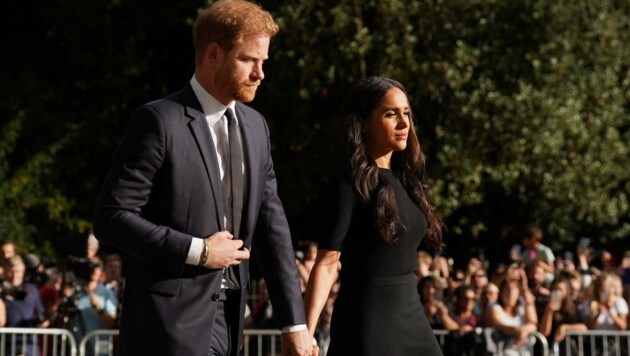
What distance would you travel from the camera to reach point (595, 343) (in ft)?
36.9

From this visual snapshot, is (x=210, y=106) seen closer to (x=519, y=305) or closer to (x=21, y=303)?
(x=21, y=303)

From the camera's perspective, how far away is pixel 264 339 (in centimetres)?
1089

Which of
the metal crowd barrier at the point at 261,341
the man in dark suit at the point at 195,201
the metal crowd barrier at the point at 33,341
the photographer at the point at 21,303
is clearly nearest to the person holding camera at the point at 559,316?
the metal crowd barrier at the point at 261,341

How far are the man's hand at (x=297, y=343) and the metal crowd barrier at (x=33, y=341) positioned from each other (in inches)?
241

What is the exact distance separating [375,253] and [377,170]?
38cm

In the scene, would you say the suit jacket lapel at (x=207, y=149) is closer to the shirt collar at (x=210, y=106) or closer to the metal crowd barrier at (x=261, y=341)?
the shirt collar at (x=210, y=106)

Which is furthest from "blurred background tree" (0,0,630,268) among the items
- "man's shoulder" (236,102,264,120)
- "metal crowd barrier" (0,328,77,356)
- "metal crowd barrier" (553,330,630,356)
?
"man's shoulder" (236,102,264,120)

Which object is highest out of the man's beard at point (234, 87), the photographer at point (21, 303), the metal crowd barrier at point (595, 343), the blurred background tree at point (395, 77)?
the blurred background tree at point (395, 77)

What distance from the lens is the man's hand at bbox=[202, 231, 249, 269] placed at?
3.75 metres

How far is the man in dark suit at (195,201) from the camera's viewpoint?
12.3 ft

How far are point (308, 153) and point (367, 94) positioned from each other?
12645 mm

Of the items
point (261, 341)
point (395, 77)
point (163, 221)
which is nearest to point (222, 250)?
point (163, 221)

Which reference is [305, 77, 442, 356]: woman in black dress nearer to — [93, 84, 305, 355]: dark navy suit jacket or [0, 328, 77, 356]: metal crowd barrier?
[93, 84, 305, 355]: dark navy suit jacket

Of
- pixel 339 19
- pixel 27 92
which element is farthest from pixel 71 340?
pixel 27 92
